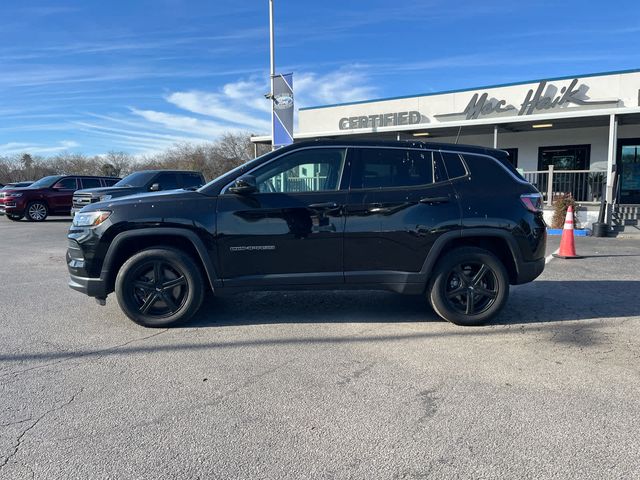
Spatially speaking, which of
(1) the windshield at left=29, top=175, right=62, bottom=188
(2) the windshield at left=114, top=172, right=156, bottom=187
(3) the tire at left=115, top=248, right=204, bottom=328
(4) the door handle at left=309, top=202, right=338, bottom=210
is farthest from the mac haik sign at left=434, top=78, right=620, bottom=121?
(3) the tire at left=115, top=248, right=204, bottom=328

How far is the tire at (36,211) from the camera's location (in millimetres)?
18705

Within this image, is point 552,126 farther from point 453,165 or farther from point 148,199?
point 148,199

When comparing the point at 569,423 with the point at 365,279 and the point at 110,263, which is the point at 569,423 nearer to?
the point at 365,279

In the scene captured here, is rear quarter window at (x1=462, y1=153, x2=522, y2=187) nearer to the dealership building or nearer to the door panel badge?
the door panel badge

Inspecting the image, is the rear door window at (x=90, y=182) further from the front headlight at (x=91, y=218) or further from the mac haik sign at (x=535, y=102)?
the front headlight at (x=91, y=218)

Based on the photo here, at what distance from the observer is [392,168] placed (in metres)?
5.14

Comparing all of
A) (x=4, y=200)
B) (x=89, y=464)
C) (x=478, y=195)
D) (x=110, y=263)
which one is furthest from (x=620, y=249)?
(x=4, y=200)

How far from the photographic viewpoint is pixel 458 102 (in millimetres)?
20438

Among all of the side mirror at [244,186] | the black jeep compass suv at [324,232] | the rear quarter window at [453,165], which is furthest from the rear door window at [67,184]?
the rear quarter window at [453,165]

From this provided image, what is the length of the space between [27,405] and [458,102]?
19966 millimetres

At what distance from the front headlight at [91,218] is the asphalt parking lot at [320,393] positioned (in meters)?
1.08

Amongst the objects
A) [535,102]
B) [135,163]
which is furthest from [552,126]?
[135,163]

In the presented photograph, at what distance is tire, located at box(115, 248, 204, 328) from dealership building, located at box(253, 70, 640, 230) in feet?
38.5

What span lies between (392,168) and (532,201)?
1538mm
